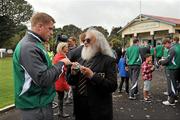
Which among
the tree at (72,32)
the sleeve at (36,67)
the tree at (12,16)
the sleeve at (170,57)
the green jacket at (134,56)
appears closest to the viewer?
the sleeve at (36,67)

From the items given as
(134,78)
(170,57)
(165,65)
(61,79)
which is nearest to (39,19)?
(61,79)

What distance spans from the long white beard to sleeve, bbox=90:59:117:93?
8.6 inches

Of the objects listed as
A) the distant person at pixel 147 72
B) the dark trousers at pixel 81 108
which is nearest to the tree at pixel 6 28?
the distant person at pixel 147 72

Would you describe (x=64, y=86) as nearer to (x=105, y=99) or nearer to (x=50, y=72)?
(x=105, y=99)

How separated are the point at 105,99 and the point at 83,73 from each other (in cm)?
49

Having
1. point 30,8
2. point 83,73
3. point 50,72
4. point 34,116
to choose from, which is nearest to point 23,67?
point 50,72

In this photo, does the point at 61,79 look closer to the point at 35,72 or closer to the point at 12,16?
the point at 35,72

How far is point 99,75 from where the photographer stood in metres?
4.34

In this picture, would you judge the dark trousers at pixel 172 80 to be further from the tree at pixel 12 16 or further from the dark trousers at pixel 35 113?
the tree at pixel 12 16

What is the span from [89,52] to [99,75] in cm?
35

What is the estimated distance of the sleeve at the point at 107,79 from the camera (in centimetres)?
426

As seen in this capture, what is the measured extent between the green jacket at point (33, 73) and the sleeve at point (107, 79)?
2.27ft

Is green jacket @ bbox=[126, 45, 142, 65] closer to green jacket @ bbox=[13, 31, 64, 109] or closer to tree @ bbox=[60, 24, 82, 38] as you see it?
tree @ bbox=[60, 24, 82, 38]

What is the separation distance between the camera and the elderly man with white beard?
4.41 m
